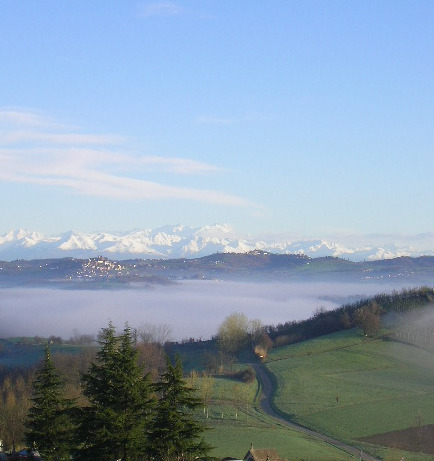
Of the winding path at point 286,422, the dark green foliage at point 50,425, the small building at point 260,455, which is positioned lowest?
the winding path at point 286,422

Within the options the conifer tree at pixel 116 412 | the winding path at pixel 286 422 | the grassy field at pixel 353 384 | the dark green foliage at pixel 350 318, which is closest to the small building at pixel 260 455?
the winding path at pixel 286 422

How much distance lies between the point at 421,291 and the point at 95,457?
483ft

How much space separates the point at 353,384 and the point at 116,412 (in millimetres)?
73573

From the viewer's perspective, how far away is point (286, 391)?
3551 inches

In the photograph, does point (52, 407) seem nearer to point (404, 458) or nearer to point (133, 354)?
point (133, 354)

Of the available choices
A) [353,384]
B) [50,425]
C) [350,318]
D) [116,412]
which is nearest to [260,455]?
[50,425]

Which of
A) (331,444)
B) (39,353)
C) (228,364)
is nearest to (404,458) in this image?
(331,444)

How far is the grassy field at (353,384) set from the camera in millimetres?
72500

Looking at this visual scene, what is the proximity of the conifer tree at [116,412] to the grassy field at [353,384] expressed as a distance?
3872 cm

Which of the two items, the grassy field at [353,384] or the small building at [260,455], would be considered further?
the grassy field at [353,384]

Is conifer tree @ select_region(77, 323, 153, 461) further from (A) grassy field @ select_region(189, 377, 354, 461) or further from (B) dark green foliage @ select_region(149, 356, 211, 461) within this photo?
(A) grassy field @ select_region(189, 377, 354, 461)

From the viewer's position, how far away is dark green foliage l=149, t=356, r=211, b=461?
2783 cm

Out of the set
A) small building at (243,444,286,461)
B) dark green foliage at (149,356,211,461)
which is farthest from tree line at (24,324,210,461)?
small building at (243,444,286,461)

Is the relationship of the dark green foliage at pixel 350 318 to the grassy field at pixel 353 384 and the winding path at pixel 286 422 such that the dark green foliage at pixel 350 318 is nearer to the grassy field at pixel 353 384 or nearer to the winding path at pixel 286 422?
the grassy field at pixel 353 384
